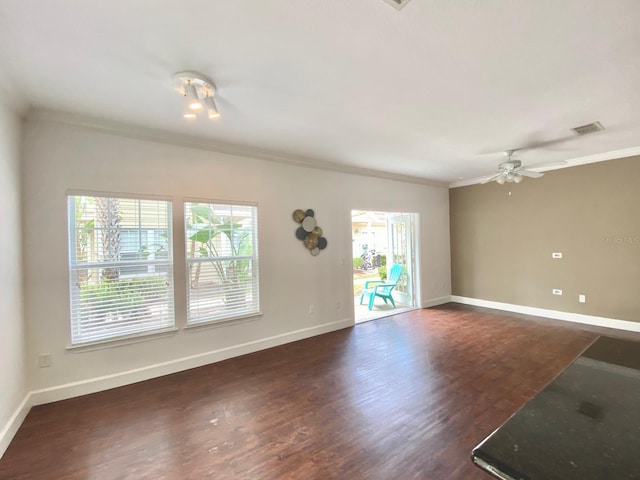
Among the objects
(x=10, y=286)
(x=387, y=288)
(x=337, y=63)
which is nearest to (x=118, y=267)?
(x=10, y=286)

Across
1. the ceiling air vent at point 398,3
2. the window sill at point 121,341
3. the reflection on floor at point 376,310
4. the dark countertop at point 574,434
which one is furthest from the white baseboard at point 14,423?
the reflection on floor at point 376,310

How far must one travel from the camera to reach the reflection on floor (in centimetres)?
544

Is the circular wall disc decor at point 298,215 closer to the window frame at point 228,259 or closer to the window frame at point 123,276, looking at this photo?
the window frame at point 228,259

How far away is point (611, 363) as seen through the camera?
1.19 meters

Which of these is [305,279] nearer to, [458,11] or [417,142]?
[417,142]

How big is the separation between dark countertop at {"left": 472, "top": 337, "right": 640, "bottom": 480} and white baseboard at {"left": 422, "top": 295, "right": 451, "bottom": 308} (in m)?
5.17

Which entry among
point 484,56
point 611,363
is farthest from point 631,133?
point 611,363

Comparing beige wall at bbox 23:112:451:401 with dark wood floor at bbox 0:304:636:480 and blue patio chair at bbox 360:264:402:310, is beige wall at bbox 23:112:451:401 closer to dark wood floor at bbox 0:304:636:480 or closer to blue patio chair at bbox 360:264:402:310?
dark wood floor at bbox 0:304:636:480

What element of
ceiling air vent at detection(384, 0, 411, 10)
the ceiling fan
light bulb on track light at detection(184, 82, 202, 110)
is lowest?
the ceiling fan

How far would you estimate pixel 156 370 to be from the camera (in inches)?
125

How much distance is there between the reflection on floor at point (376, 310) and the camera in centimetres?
544

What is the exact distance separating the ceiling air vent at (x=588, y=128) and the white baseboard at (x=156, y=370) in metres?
4.11

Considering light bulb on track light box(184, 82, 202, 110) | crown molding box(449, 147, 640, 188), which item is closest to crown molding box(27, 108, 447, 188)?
light bulb on track light box(184, 82, 202, 110)

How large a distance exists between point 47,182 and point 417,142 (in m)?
3.96
